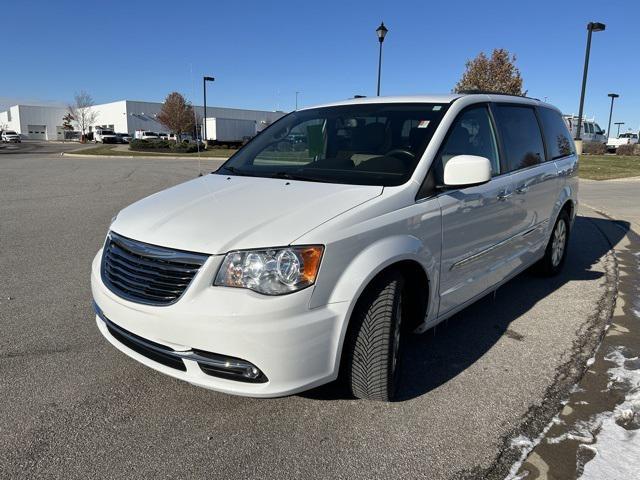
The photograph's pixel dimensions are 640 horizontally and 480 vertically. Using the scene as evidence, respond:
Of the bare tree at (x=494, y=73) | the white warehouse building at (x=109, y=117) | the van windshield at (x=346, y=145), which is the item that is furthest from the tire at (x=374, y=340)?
the white warehouse building at (x=109, y=117)

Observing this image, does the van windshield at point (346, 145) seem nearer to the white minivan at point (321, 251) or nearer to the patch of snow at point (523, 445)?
the white minivan at point (321, 251)

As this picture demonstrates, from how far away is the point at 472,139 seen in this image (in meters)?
3.76

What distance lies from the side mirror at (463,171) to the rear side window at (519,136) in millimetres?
1156

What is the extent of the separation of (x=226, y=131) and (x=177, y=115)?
17405 mm

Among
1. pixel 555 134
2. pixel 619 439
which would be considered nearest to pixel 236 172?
pixel 619 439

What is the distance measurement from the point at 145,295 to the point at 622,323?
3.90m

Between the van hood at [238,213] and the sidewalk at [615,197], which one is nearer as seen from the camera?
the van hood at [238,213]

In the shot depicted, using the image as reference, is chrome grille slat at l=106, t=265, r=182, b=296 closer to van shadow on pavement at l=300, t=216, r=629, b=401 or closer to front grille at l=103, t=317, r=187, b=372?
front grille at l=103, t=317, r=187, b=372

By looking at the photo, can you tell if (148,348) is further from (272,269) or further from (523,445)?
(523,445)

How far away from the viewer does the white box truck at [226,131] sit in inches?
2108

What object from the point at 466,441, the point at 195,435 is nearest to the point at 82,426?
the point at 195,435

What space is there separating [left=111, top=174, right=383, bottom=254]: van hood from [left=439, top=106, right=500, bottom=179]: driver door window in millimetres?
797

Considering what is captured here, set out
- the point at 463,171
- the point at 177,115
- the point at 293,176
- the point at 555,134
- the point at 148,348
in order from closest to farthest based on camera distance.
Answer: the point at 148,348, the point at 463,171, the point at 293,176, the point at 555,134, the point at 177,115

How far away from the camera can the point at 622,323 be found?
14.1 feet
